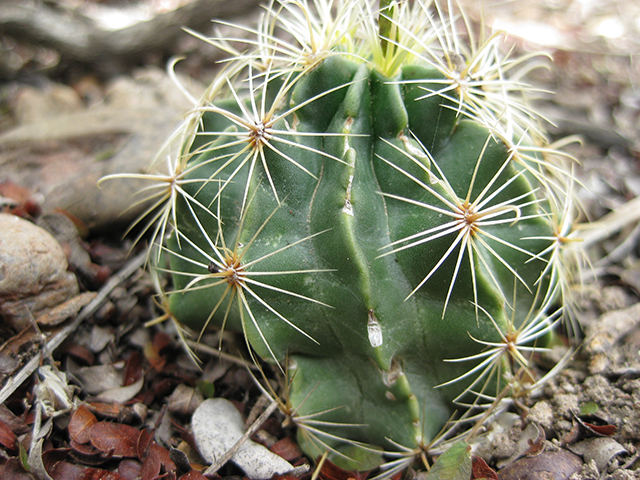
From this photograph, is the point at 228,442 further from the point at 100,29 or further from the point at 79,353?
the point at 100,29

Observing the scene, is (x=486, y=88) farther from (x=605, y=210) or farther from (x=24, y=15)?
(x=24, y=15)

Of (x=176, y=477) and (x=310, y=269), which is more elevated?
(x=310, y=269)

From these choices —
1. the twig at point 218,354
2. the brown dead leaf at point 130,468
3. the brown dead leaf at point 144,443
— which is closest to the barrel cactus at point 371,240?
the twig at point 218,354

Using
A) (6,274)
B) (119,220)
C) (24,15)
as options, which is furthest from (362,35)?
(24,15)

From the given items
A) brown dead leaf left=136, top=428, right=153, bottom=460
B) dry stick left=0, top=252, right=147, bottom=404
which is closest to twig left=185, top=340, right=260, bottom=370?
brown dead leaf left=136, top=428, right=153, bottom=460

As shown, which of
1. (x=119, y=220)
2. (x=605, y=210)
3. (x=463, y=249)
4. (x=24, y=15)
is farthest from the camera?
(x=24, y=15)

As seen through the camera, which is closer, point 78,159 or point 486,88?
point 486,88

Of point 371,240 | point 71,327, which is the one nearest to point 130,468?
point 71,327
